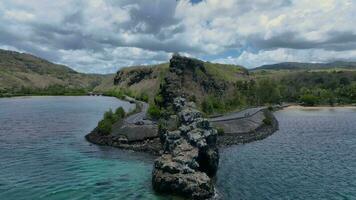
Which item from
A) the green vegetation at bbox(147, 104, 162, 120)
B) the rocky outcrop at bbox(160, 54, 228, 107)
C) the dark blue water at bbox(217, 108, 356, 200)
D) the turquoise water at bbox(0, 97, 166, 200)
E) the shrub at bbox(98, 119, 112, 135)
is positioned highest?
the rocky outcrop at bbox(160, 54, 228, 107)

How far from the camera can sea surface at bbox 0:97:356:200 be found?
54594mm

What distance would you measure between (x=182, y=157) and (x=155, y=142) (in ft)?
106

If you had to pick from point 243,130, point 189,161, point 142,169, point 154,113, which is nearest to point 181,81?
point 154,113

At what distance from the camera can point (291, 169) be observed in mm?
68688

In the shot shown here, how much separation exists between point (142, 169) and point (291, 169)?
26.9 m

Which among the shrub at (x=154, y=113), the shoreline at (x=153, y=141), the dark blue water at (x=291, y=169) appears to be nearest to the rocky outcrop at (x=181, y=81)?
the shrub at (x=154, y=113)

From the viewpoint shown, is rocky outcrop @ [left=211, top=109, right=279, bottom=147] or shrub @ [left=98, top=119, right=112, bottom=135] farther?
shrub @ [left=98, top=119, right=112, bottom=135]

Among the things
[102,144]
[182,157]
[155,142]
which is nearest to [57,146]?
[102,144]

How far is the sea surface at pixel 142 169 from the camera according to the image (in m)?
54.6

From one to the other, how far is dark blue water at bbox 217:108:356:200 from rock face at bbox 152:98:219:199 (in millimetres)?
3340

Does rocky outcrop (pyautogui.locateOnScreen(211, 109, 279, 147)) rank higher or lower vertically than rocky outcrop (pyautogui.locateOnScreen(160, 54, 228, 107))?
lower

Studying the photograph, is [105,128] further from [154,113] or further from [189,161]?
[189,161]

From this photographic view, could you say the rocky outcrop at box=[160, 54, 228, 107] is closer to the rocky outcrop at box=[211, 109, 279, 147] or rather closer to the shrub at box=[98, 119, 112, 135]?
the rocky outcrop at box=[211, 109, 279, 147]

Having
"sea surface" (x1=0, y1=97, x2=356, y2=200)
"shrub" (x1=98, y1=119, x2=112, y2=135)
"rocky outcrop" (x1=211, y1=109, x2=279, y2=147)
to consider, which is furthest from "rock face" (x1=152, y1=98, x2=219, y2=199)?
"shrub" (x1=98, y1=119, x2=112, y2=135)
